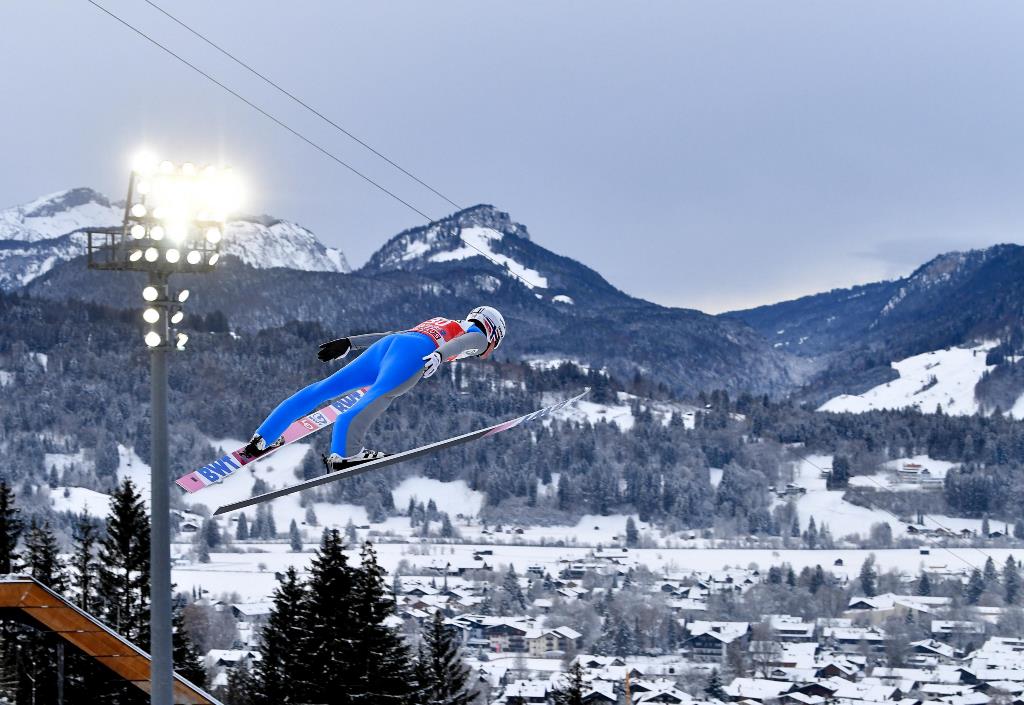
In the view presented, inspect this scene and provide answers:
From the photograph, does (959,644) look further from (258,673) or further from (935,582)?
(258,673)

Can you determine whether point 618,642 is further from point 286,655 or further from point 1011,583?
point 286,655

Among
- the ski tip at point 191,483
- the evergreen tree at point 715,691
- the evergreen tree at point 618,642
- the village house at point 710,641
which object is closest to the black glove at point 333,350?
the ski tip at point 191,483

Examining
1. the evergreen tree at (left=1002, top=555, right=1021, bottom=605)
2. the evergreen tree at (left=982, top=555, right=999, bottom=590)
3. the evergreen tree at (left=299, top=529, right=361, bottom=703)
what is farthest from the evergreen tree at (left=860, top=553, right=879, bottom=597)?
the evergreen tree at (left=299, top=529, right=361, bottom=703)

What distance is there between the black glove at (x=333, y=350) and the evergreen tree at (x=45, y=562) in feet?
100.0

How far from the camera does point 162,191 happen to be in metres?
12.4

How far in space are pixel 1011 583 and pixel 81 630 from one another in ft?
587

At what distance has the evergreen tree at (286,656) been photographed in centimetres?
2983

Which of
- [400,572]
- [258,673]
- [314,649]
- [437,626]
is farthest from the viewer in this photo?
[400,572]

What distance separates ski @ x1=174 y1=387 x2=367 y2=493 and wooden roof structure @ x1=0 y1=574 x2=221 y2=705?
244 inches

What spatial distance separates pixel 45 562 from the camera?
41.2 metres

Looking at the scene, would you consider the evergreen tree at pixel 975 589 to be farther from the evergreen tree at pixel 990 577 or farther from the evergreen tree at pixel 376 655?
the evergreen tree at pixel 376 655

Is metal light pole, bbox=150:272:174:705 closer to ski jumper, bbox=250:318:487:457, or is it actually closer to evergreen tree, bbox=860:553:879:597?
ski jumper, bbox=250:318:487:457

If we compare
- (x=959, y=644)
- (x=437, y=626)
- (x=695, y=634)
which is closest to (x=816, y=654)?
(x=695, y=634)

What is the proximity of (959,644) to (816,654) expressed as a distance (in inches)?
873
